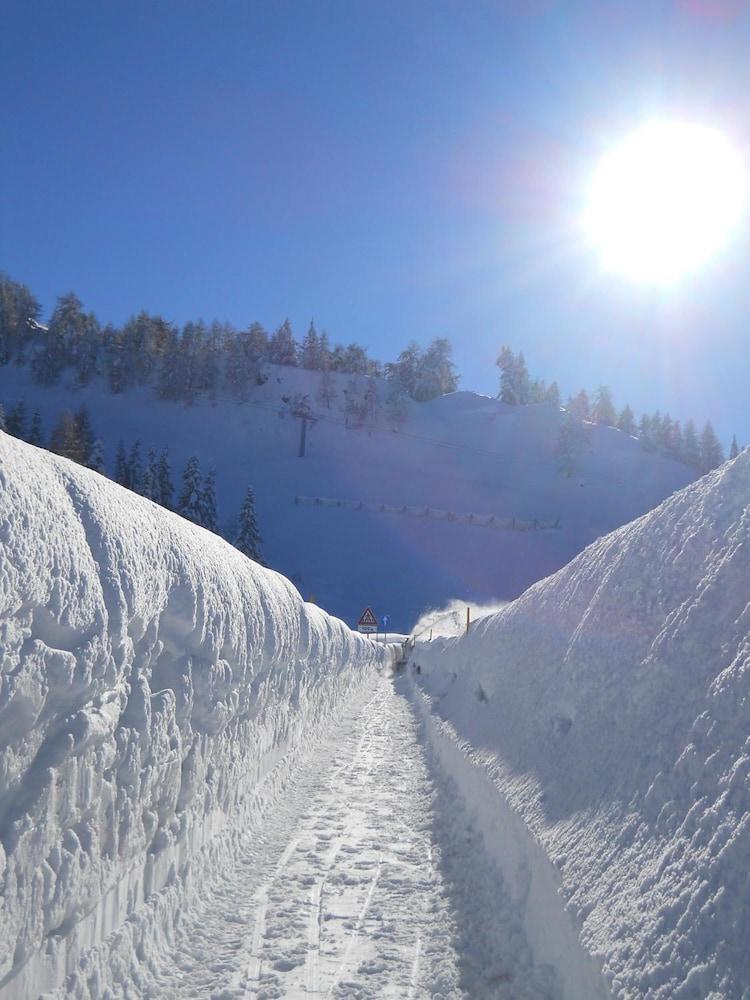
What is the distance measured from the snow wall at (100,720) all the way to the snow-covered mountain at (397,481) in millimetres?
49976

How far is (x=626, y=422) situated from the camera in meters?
108

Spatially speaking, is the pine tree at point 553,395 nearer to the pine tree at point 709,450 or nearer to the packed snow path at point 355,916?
the pine tree at point 709,450

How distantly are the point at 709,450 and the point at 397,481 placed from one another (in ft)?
165

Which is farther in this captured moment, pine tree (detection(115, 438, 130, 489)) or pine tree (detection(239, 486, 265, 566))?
pine tree (detection(115, 438, 130, 489))

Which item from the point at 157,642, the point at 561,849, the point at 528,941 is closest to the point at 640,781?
the point at 561,849

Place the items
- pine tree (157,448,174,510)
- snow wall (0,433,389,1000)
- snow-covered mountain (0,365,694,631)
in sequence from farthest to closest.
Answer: snow-covered mountain (0,365,694,631) < pine tree (157,448,174,510) < snow wall (0,433,389,1000)

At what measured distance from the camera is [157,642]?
4035 millimetres

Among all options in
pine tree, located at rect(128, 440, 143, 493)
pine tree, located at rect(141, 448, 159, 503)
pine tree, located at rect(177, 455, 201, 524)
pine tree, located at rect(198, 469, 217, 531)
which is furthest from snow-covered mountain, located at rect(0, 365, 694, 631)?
pine tree, located at rect(141, 448, 159, 503)

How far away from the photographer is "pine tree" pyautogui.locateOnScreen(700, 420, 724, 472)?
9675cm

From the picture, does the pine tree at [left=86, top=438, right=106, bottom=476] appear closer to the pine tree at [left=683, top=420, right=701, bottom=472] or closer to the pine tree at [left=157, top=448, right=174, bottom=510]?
the pine tree at [left=157, top=448, right=174, bottom=510]

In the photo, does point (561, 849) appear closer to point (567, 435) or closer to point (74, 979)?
point (74, 979)

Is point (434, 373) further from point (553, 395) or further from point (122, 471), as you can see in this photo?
point (122, 471)

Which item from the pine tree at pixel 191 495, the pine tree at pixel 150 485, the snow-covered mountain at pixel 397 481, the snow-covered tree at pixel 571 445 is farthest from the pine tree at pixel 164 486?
→ the snow-covered tree at pixel 571 445

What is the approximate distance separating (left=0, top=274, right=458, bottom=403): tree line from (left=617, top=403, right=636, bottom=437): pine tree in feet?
102
